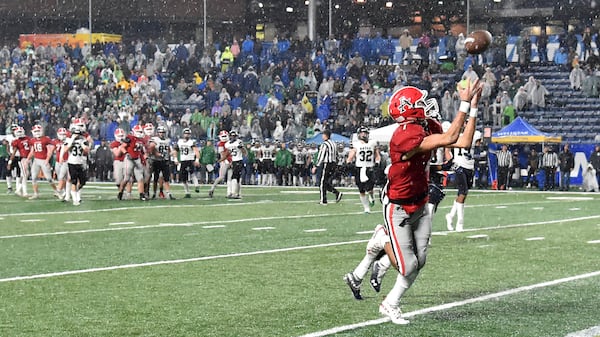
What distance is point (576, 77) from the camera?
33.9m

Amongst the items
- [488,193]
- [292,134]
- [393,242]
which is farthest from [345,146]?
[393,242]

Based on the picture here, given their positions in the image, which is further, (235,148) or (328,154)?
(235,148)

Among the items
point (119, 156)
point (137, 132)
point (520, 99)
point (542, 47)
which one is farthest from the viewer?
point (542, 47)

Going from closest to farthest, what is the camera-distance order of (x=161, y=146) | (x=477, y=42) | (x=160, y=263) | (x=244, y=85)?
(x=477, y=42), (x=160, y=263), (x=161, y=146), (x=244, y=85)

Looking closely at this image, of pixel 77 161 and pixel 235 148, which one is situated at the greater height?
pixel 235 148

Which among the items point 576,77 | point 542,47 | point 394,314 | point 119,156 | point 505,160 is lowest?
point 394,314

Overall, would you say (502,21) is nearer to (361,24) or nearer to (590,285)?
(361,24)

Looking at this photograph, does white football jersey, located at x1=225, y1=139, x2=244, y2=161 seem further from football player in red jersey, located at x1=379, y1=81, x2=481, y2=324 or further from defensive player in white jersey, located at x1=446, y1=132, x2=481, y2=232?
football player in red jersey, located at x1=379, y1=81, x2=481, y2=324

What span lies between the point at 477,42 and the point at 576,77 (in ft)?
90.7

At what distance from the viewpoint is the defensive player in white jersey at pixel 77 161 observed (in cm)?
2236

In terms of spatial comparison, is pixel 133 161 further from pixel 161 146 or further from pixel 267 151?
pixel 267 151

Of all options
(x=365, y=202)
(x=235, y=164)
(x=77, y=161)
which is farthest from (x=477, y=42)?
(x=235, y=164)

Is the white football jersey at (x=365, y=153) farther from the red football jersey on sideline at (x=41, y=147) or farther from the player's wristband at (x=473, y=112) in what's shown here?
the player's wristband at (x=473, y=112)

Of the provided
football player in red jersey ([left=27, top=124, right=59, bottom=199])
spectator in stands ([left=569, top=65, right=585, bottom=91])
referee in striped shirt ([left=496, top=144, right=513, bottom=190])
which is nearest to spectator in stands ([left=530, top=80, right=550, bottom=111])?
spectator in stands ([left=569, top=65, right=585, bottom=91])
